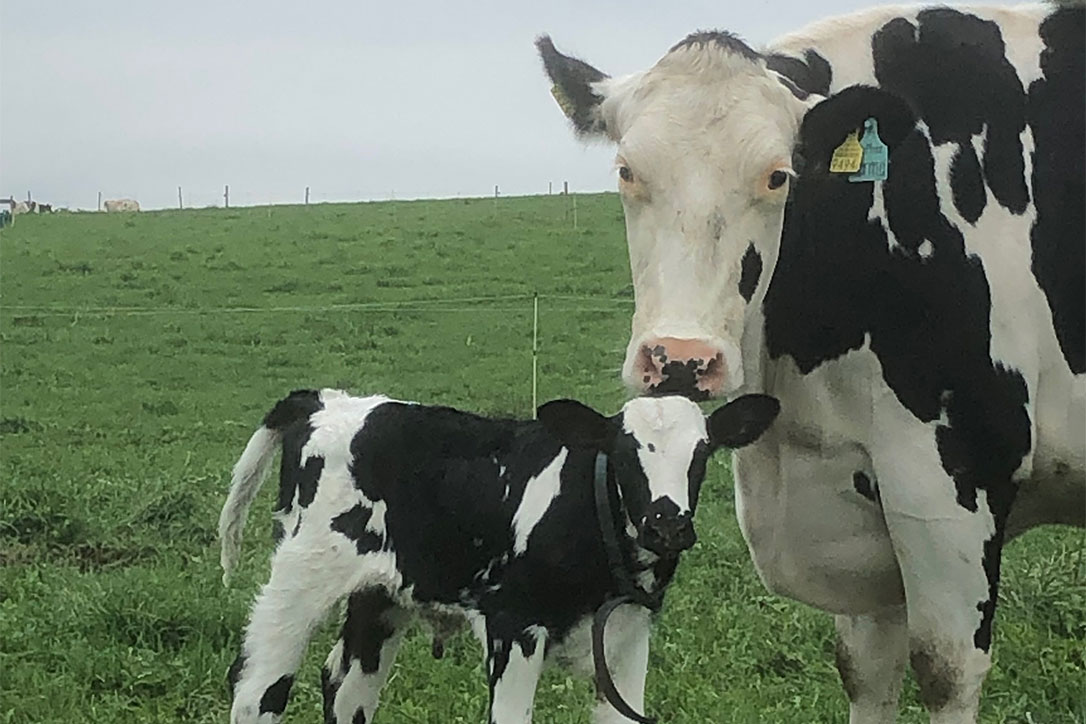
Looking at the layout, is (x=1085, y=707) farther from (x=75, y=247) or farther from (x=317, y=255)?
(x=75, y=247)

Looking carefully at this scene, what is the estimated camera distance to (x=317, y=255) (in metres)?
22.8

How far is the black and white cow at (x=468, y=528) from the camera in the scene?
3881 millimetres

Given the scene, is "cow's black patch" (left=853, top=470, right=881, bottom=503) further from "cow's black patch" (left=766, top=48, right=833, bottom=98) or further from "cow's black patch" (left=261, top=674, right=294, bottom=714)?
"cow's black patch" (left=261, top=674, right=294, bottom=714)

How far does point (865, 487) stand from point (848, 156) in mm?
891

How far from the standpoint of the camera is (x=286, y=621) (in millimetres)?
4938

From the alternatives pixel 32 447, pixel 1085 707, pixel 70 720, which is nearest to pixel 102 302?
pixel 32 447

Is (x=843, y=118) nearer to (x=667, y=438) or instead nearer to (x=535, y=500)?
(x=667, y=438)

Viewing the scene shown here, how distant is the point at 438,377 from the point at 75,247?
11471 mm

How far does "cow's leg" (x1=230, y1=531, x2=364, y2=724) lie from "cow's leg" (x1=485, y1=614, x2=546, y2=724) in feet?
2.39

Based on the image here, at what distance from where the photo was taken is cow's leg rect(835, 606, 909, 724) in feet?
14.5

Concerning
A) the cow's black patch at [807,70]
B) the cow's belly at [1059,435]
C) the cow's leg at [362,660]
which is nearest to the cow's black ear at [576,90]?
the cow's black patch at [807,70]

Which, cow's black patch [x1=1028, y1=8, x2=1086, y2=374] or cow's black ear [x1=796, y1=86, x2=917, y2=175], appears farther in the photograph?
cow's black patch [x1=1028, y1=8, x2=1086, y2=374]

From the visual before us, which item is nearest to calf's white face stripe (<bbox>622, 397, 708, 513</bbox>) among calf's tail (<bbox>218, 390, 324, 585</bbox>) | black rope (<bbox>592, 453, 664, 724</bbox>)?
black rope (<bbox>592, 453, 664, 724</bbox>)

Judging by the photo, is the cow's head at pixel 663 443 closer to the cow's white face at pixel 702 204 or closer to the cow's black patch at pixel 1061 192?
the cow's white face at pixel 702 204
